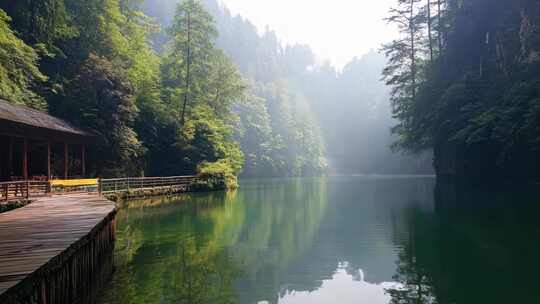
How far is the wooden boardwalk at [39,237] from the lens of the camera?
551cm

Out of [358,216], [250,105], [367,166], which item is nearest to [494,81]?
[358,216]

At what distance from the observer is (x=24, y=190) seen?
20000 millimetres

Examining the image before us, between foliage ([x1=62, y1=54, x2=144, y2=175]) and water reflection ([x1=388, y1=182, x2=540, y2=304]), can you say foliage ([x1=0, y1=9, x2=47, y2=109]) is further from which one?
water reflection ([x1=388, y1=182, x2=540, y2=304])

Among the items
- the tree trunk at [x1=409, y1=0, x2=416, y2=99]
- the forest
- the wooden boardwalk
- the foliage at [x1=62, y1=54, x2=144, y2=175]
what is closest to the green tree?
the tree trunk at [x1=409, y1=0, x2=416, y2=99]

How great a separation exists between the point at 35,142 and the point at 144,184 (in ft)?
25.5

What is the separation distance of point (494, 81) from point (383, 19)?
15.7 meters

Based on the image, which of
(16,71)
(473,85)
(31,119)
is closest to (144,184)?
(16,71)

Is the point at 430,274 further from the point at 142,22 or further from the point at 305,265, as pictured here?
the point at 142,22

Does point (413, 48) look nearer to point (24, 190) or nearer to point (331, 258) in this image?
point (24, 190)

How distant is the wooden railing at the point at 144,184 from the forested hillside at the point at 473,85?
2185 centimetres

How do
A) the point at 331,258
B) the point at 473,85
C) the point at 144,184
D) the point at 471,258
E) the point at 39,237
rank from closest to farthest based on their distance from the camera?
the point at 39,237 < the point at 471,258 < the point at 331,258 < the point at 144,184 < the point at 473,85

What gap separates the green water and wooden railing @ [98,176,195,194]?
7.32m

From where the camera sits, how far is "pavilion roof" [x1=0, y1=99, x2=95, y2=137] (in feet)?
61.7

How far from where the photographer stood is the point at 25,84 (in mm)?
28281
